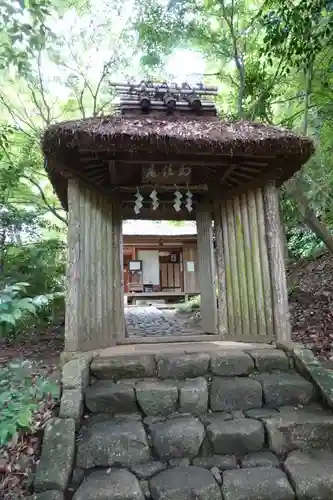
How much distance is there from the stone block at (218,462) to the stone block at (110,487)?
21.8 inches

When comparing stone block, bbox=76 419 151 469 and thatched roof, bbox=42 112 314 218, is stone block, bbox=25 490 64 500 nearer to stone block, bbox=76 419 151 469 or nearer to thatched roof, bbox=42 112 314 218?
stone block, bbox=76 419 151 469

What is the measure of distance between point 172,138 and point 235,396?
2720mm

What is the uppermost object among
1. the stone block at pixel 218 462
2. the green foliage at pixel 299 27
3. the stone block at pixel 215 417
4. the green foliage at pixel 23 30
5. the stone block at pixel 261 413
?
the green foliage at pixel 299 27

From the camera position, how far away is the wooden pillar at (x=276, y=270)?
4.48 metres

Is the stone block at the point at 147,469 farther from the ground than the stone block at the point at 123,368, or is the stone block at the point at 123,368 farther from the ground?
the stone block at the point at 123,368

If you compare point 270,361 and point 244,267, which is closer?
point 270,361

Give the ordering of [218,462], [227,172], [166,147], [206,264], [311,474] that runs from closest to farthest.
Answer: [311,474] → [218,462] → [166,147] → [227,172] → [206,264]

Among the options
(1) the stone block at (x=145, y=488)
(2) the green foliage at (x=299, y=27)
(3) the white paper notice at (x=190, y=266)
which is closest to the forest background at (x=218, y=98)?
(2) the green foliage at (x=299, y=27)

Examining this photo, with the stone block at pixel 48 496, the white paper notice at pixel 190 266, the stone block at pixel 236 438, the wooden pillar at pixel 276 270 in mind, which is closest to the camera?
the stone block at pixel 48 496

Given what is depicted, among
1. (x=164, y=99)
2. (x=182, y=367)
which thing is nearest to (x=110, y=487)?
(x=182, y=367)

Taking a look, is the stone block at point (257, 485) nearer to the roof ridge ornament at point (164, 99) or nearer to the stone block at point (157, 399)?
the stone block at point (157, 399)

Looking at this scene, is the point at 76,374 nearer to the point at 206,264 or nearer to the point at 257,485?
the point at 257,485

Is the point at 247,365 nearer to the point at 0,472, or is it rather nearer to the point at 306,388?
the point at 306,388

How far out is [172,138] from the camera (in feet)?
13.1
